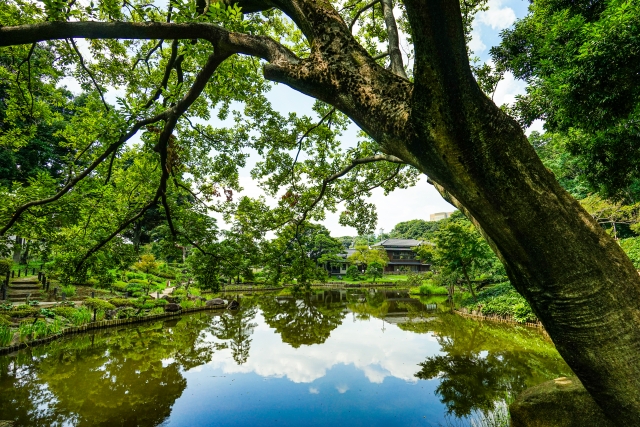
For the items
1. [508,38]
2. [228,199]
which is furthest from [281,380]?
[508,38]

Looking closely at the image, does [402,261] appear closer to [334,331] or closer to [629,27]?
[334,331]

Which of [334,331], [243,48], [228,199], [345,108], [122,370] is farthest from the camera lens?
[334,331]

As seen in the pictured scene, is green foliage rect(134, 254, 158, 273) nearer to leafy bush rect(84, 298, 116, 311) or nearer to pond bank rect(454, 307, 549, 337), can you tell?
leafy bush rect(84, 298, 116, 311)

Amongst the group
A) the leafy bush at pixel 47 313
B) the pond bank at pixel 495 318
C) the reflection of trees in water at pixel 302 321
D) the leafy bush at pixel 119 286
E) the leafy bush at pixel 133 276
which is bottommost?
the pond bank at pixel 495 318

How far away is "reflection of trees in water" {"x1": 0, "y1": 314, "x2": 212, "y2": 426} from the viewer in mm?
4559

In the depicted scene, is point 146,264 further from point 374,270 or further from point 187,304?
point 374,270

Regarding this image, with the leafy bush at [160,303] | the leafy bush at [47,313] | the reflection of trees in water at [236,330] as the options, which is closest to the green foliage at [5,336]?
the leafy bush at [47,313]

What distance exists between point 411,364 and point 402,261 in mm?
32795

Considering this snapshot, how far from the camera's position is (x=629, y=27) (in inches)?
99.7

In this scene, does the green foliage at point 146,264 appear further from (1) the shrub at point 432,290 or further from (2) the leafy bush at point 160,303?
(1) the shrub at point 432,290

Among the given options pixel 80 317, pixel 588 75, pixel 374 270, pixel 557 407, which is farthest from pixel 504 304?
pixel 374 270

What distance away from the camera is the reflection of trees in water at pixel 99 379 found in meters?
4.56

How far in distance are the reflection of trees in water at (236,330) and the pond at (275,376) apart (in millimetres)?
72

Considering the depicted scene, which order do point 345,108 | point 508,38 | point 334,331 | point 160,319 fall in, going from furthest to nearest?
1. point 160,319
2. point 334,331
3. point 508,38
4. point 345,108
